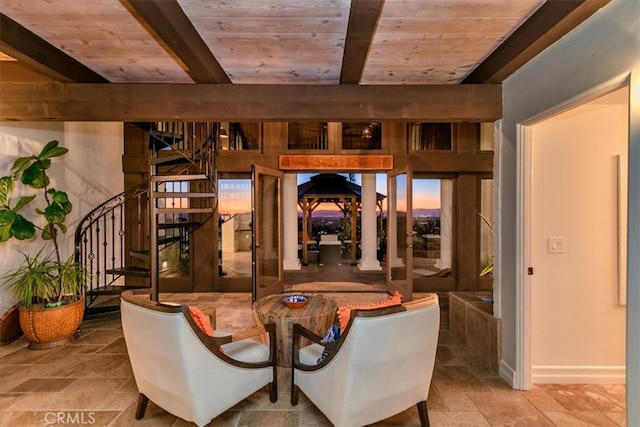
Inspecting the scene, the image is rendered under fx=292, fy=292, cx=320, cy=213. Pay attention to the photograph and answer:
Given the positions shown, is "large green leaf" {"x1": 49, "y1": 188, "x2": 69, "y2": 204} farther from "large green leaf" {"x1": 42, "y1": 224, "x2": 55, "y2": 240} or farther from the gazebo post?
the gazebo post

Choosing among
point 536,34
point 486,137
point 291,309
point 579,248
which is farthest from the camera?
point 486,137

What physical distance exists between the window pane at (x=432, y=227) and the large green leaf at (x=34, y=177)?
5.17m

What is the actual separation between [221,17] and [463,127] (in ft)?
14.5

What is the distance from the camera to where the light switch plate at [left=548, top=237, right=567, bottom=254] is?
251 cm

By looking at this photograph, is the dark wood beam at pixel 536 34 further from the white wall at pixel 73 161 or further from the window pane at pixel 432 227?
the white wall at pixel 73 161

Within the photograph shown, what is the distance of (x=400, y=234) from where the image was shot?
15.1 feet

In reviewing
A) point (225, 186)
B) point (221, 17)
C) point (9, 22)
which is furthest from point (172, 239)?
point (221, 17)

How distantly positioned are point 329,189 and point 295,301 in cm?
538

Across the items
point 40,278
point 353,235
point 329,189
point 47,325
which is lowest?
point 47,325

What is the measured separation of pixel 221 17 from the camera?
1791 mm

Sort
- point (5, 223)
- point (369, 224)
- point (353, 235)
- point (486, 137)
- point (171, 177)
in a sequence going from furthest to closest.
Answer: point (353, 235) → point (369, 224) → point (486, 137) → point (171, 177) → point (5, 223)

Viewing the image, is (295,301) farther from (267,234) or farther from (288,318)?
(267,234)

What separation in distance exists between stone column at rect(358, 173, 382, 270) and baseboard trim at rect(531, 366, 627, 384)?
3.97m

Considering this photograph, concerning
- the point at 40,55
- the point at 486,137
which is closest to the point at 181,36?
the point at 40,55
